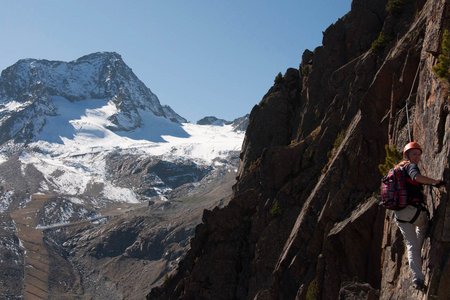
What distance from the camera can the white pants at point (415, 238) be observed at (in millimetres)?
15742

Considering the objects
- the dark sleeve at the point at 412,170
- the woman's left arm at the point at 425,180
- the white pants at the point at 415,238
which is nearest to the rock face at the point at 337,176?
the white pants at the point at 415,238

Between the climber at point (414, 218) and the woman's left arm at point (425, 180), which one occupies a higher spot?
the woman's left arm at point (425, 180)

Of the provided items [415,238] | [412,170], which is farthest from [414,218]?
[412,170]

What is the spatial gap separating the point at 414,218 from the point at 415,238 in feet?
1.81

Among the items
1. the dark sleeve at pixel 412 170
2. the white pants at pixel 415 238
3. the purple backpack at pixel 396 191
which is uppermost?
the dark sleeve at pixel 412 170

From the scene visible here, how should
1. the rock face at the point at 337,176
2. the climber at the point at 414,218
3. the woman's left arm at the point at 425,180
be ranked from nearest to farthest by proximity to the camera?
the woman's left arm at the point at 425,180
the climber at the point at 414,218
the rock face at the point at 337,176

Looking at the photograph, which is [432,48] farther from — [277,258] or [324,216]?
[277,258]

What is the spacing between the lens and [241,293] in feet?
134

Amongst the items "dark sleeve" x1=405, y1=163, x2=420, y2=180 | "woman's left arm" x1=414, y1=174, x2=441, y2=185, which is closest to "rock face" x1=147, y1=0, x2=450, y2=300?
"woman's left arm" x1=414, y1=174, x2=441, y2=185

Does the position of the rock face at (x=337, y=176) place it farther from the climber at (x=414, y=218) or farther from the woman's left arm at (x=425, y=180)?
the woman's left arm at (x=425, y=180)

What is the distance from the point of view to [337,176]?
32062 mm

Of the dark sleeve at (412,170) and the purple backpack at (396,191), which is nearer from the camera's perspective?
the dark sleeve at (412,170)

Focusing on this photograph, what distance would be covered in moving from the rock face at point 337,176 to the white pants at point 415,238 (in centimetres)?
26

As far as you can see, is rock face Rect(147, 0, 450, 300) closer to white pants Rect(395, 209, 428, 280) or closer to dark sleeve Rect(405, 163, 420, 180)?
white pants Rect(395, 209, 428, 280)
